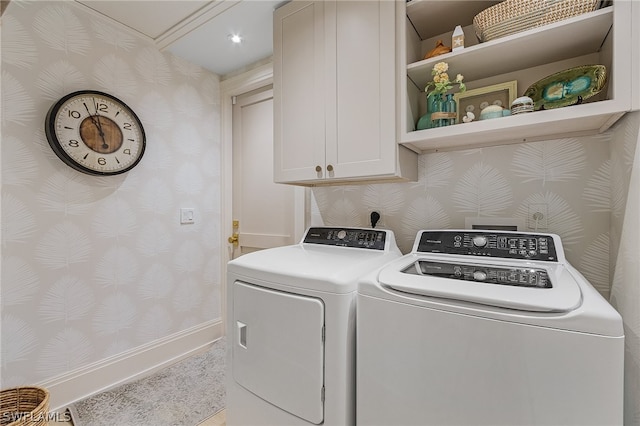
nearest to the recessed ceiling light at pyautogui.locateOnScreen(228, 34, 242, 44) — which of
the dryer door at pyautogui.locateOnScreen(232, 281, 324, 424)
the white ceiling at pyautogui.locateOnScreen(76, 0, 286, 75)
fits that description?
the white ceiling at pyautogui.locateOnScreen(76, 0, 286, 75)

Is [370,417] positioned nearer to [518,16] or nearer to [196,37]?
[518,16]

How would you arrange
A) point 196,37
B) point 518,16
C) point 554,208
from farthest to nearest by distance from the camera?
point 196,37 → point 554,208 → point 518,16

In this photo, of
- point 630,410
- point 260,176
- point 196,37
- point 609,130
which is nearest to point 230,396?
point 630,410

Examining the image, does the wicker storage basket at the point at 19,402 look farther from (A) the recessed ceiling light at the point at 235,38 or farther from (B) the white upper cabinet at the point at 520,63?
(A) the recessed ceiling light at the point at 235,38

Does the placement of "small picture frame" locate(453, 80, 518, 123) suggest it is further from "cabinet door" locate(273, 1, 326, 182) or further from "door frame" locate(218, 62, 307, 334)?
"door frame" locate(218, 62, 307, 334)

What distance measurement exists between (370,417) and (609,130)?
151 cm

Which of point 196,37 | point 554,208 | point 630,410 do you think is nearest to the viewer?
point 630,410

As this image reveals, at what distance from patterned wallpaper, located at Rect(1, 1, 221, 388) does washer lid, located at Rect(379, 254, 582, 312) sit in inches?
75.7

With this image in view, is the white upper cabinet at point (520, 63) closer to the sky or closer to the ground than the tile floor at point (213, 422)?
closer to the sky

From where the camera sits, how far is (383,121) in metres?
1.43

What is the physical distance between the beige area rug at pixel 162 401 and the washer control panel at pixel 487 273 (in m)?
1.55

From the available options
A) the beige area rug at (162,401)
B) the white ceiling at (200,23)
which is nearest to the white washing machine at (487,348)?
the beige area rug at (162,401)

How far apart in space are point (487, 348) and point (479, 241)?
2.03ft

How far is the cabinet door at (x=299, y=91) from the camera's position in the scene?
1623 mm
